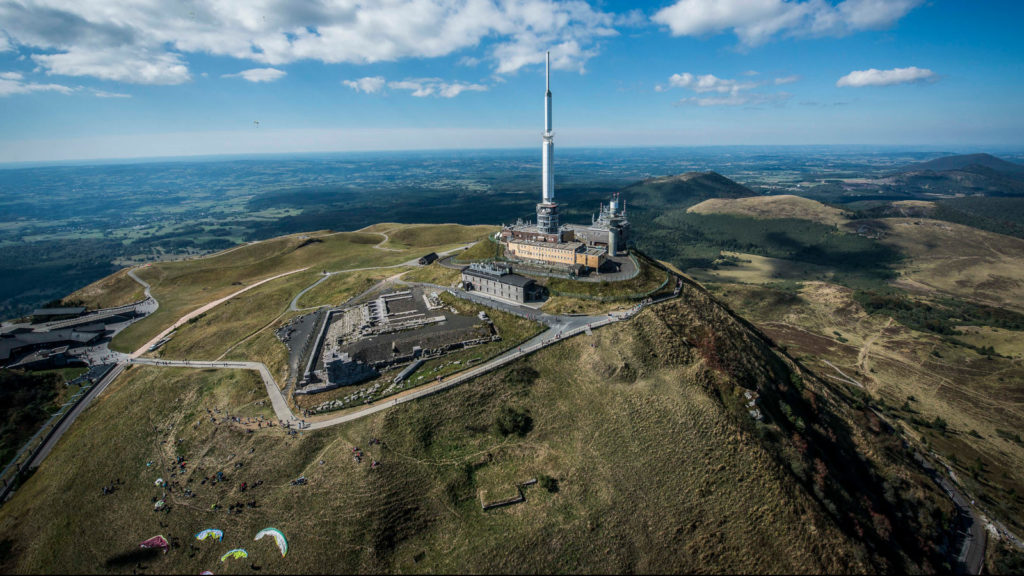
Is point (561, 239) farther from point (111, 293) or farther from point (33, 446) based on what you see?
point (111, 293)

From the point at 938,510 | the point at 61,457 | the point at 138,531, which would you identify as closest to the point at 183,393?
the point at 61,457

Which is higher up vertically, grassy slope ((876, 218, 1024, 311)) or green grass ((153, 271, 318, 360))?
green grass ((153, 271, 318, 360))

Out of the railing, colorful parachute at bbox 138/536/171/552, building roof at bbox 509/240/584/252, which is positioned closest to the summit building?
building roof at bbox 509/240/584/252

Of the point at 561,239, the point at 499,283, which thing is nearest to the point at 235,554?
the point at 499,283

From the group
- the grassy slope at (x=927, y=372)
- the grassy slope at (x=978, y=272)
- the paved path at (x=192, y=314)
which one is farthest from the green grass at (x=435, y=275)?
the grassy slope at (x=978, y=272)

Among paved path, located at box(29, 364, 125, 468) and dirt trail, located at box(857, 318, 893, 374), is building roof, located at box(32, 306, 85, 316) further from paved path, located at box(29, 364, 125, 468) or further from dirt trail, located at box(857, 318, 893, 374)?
dirt trail, located at box(857, 318, 893, 374)

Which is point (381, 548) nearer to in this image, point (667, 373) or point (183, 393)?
point (667, 373)
